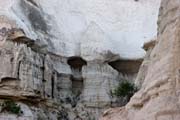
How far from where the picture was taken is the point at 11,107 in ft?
61.4

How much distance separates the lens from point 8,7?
21.6 metres

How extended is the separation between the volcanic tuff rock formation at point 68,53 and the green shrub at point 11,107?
0.16 meters

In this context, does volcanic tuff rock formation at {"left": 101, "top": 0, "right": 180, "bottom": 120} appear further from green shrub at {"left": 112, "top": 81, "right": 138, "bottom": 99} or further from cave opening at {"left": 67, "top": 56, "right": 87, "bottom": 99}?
cave opening at {"left": 67, "top": 56, "right": 87, "bottom": 99}

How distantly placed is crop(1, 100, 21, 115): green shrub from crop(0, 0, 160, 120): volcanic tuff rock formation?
16 cm

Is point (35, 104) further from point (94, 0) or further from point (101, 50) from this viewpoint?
point (94, 0)

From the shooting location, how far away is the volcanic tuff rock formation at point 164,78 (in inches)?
259

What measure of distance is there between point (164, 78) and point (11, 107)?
12667mm

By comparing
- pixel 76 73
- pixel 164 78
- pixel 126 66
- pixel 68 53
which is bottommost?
pixel 164 78

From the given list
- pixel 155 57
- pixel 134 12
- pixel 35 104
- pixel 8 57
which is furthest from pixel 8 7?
pixel 155 57

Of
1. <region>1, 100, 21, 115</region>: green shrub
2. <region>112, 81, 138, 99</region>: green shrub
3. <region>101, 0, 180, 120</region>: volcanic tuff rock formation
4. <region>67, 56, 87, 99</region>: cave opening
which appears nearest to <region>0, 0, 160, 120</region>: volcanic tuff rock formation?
<region>67, 56, 87, 99</region>: cave opening

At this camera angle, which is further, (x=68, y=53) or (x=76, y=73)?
(x=76, y=73)

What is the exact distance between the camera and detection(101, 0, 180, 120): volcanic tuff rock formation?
6570 mm

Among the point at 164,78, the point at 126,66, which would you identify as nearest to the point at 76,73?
the point at 126,66

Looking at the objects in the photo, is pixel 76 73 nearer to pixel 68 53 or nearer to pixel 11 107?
pixel 68 53
